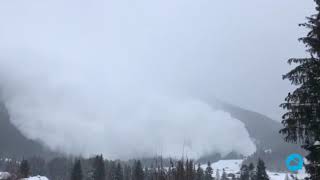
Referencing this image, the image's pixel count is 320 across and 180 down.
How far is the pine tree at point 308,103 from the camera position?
62.4 feet

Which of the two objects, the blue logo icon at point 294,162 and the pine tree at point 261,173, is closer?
the blue logo icon at point 294,162

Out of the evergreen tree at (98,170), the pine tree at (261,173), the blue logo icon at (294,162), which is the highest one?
the evergreen tree at (98,170)

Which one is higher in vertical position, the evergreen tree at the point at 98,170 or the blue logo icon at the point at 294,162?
the evergreen tree at the point at 98,170

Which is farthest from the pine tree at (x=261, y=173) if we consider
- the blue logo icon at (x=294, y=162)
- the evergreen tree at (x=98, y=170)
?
the evergreen tree at (x=98, y=170)

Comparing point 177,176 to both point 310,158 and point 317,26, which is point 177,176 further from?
point 317,26

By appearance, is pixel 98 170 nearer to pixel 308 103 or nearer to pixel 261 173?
pixel 261 173

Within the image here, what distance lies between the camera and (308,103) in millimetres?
19141

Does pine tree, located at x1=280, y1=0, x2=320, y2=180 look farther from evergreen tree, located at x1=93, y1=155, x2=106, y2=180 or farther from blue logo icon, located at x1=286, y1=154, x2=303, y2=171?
evergreen tree, located at x1=93, y1=155, x2=106, y2=180

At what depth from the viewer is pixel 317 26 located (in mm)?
19422

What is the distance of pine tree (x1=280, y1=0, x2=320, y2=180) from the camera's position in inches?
749

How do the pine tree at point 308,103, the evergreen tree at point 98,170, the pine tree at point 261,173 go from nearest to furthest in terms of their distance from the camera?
the pine tree at point 308,103
the pine tree at point 261,173
the evergreen tree at point 98,170

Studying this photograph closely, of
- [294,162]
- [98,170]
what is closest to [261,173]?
[294,162]

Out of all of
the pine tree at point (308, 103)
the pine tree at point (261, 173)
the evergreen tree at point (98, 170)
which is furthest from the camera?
the evergreen tree at point (98, 170)

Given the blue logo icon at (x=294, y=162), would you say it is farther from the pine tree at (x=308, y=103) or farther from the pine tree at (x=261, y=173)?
the pine tree at (x=261, y=173)
